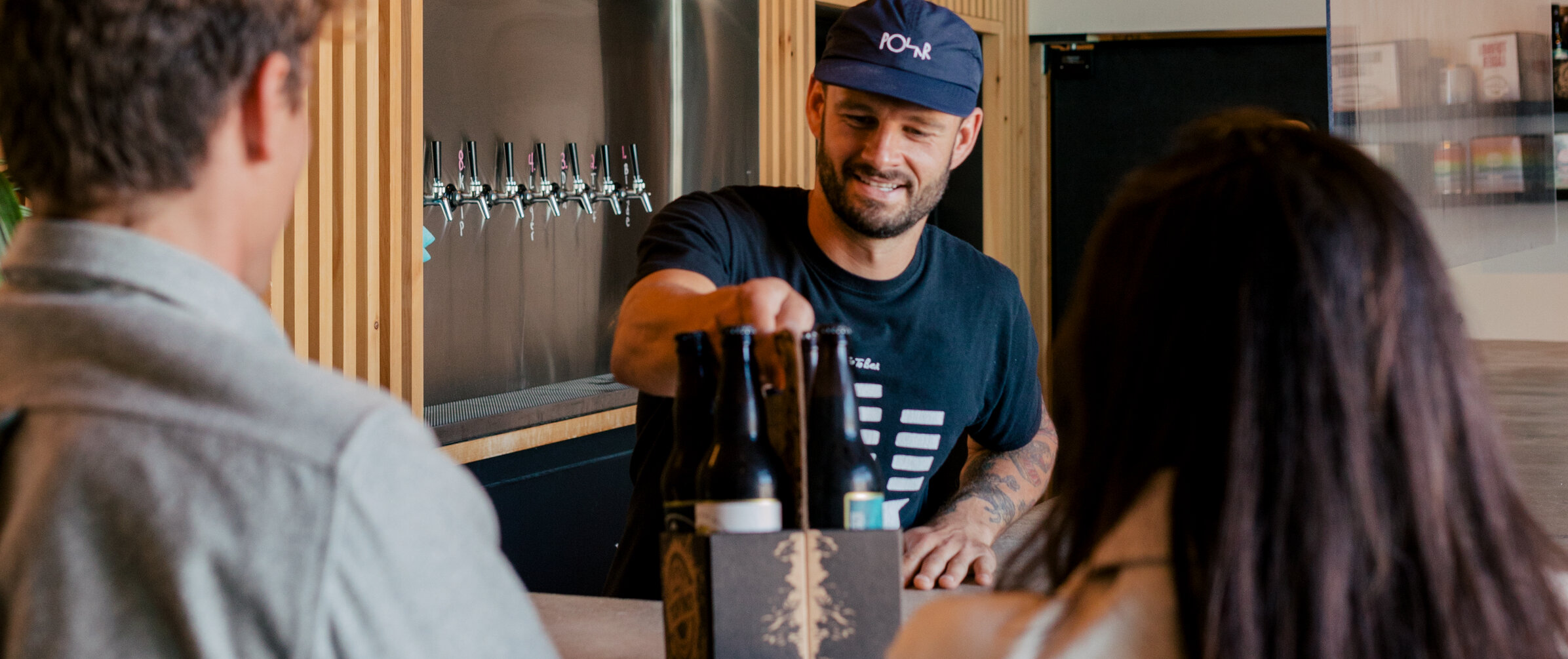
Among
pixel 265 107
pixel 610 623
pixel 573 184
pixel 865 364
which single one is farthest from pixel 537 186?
pixel 265 107

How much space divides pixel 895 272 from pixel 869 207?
0.12 meters

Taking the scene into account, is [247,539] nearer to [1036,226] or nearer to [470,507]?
[470,507]

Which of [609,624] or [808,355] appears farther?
[609,624]

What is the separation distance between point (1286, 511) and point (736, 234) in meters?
1.26

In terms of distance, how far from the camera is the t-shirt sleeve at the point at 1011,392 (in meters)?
1.93

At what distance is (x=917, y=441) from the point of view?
177 centimetres

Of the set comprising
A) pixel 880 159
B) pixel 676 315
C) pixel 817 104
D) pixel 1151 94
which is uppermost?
pixel 1151 94

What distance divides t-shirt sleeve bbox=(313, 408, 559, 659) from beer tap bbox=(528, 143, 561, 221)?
2.94 meters

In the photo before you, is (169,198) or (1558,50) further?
(1558,50)

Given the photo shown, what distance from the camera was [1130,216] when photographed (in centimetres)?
70

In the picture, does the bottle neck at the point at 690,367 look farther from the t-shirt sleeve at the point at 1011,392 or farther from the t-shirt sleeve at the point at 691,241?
the t-shirt sleeve at the point at 1011,392

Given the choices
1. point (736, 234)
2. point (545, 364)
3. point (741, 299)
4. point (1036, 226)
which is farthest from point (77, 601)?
point (1036, 226)

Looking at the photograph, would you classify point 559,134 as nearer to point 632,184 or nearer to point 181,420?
point 632,184

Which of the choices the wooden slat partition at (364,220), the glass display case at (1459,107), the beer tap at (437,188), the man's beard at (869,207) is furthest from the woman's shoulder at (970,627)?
the beer tap at (437,188)
